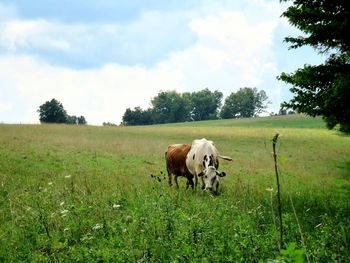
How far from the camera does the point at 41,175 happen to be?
606 inches

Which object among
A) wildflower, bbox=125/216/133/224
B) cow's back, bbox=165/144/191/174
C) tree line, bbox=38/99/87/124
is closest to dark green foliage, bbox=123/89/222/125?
tree line, bbox=38/99/87/124

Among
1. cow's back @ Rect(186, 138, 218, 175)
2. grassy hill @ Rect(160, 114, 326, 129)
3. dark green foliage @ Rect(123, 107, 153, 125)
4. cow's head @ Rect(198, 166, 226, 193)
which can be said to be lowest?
cow's head @ Rect(198, 166, 226, 193)

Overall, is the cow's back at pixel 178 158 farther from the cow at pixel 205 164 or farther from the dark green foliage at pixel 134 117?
the dark green foliage at pixel 134 117

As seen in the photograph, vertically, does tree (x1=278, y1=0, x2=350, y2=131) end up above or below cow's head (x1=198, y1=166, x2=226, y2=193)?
above

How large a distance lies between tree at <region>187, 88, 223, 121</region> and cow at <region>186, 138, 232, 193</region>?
5661 inches

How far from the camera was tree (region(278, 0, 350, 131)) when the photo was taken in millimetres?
9469

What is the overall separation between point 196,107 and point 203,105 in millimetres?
3233

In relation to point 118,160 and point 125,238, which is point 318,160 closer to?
point 118,160

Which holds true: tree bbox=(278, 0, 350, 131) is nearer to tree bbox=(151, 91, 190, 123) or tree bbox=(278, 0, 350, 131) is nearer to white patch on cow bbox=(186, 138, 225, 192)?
white patch on cow bbox=(186, 138, 225, 192)

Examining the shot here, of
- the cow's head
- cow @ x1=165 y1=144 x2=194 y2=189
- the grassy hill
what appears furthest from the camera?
the grassy hill

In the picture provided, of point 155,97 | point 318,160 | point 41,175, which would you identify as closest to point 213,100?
point 155,97

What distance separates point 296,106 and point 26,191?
26.8 ft

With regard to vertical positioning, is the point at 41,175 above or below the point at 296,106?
below

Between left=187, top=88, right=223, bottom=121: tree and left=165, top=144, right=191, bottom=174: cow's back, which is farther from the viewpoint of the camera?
left=187, top=88, right=223, bottom=121: tree
